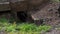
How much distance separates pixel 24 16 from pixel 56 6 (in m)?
1.94

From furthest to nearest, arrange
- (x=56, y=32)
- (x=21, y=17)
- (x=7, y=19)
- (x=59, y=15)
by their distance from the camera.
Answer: (x=21, y=17)
(x=7, y=19)
(x=59, y=15)
(x=56, y=32)

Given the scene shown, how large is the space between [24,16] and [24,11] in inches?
11.6

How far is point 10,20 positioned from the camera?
36.6 ft

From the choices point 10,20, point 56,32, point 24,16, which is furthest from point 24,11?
point 56,32


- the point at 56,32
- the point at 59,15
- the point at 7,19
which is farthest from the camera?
the point at 7,19

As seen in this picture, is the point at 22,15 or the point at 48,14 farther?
the point at 22,15

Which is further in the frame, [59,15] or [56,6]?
[56,6]

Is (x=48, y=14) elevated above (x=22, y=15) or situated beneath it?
elevated above

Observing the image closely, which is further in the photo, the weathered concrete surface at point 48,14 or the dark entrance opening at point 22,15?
the dark entrance opening at point 22,15

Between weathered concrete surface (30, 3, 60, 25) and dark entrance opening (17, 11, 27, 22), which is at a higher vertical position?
weathered concrete surface (30, 3, 60, 25)

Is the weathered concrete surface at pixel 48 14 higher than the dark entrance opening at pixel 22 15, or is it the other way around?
the weathered concrete surface at pixel 48 14

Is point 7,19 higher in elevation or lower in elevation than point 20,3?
lower

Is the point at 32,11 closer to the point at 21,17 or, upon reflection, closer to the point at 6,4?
the point at 21,17

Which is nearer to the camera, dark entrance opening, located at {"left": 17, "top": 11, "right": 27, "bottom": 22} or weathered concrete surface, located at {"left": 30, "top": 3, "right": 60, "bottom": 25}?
weathered concrete surface, located at {"left": 30, "top": 3, "right": 60, "bottom": 25}
